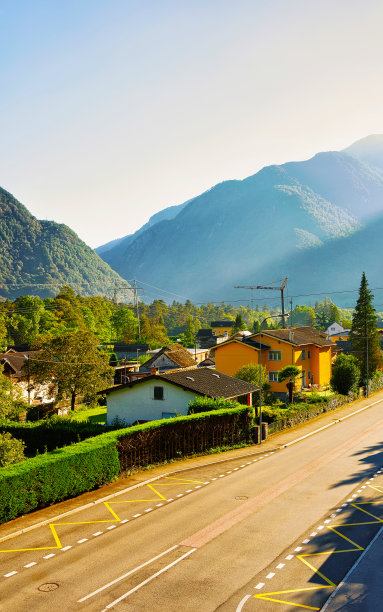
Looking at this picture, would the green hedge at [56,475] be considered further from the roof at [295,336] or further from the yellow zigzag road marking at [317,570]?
the roof at [295,336]

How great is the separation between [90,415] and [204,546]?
4359cm

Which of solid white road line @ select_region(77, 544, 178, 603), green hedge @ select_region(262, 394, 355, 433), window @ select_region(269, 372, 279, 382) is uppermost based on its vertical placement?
solid white road line @ select_region(77, 544, 178, 603)

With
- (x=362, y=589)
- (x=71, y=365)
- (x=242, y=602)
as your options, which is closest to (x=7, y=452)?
(x=242, y=602)

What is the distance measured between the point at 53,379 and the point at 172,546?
43933mm

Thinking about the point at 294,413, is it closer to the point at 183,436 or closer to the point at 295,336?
the point at 183,436

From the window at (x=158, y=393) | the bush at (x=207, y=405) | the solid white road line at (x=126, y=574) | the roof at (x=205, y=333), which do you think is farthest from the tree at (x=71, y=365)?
the roof at (x=205, y=333)

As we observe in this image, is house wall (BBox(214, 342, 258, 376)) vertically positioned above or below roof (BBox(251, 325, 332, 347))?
below

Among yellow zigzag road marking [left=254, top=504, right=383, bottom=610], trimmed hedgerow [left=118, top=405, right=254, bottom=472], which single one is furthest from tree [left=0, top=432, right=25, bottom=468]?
yellow zigzag road marking [left=254, top=504, right=383, bottom=610]

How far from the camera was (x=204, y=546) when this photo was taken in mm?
18891

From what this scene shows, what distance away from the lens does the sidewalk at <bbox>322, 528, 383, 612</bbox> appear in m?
14.1

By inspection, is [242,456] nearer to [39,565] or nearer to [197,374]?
[197,374]

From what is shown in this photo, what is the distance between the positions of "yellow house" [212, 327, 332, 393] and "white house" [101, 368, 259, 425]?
80.2 ft

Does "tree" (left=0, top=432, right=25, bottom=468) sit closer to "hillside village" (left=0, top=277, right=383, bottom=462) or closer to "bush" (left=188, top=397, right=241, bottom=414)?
"hillside village" (left=0, top=277, right=383, bottom=462)

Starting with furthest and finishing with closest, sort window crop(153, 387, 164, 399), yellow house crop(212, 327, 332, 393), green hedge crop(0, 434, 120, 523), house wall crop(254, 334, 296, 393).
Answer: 1. yellow house crop(212, 327, 332, 393)
2. house wall crop(254, 334, 296, 393)
3. window crop(153, 387, 164, 399)
4. green hedge crop(0, 434, 120, 523)
